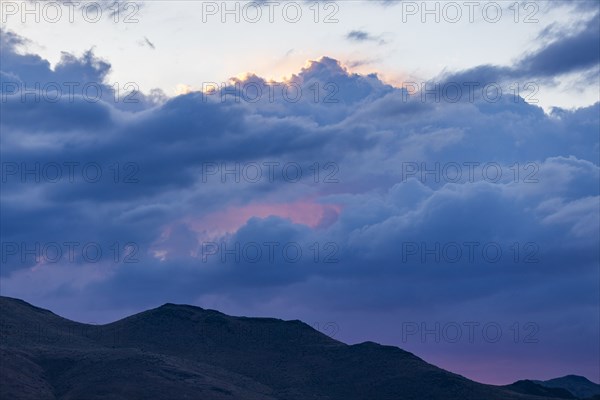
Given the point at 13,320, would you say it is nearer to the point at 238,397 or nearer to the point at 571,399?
the point at 238,397

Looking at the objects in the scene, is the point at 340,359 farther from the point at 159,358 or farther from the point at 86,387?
the point at 86,387

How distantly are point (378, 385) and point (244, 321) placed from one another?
43.7 meters

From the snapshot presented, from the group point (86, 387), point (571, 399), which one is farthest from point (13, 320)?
point (571, 399)

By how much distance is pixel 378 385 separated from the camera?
471 ft

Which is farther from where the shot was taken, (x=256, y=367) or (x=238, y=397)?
(x=256, y=367)

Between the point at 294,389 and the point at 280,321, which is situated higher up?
the point at 280,321

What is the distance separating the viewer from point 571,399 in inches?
6196

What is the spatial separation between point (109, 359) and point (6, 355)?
15.2 meters

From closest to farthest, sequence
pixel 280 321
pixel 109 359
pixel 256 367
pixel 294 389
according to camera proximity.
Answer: pixel 109 359
pixel 294 389
pixel 256 367
pixel 280 321

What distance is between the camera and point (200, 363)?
486 feet

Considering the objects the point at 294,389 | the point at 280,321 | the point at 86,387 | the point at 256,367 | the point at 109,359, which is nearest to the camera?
the point at 86,387

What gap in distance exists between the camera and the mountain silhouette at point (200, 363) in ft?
403

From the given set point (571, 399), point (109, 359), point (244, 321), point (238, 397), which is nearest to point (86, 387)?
point (109, 359)

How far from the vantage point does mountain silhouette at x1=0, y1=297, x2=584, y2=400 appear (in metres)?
123
